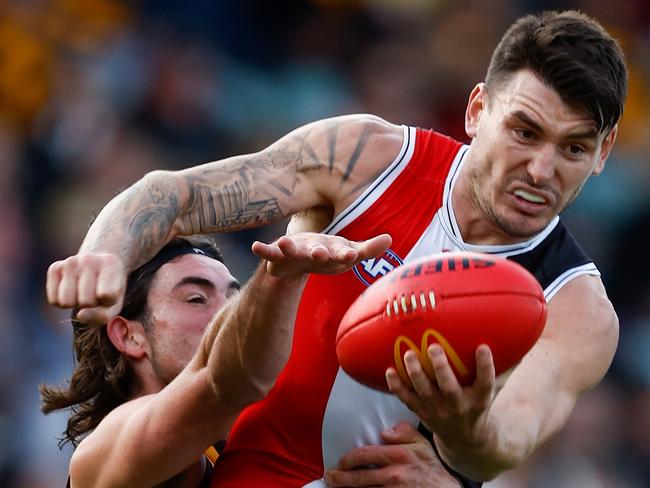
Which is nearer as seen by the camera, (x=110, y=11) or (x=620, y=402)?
(x=620, y=402)

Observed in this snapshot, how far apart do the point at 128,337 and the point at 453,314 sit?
2.31 meters

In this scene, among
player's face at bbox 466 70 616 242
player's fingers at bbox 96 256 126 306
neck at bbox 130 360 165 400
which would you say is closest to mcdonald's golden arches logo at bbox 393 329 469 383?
player's fingers at bbox 96 256 126 306

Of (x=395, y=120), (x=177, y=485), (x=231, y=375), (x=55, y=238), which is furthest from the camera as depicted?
(x=395, y=120)

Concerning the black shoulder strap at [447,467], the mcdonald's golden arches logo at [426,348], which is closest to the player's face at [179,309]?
the black shoulder strap at [447,467]

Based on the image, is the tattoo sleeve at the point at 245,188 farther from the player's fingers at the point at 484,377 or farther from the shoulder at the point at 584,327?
the player's fingers at the point at 484,377

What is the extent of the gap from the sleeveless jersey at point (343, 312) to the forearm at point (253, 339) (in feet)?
0.82

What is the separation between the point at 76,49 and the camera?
31.7 feet

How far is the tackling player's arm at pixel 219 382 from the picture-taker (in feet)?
12.9

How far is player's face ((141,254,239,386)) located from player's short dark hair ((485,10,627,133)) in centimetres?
154

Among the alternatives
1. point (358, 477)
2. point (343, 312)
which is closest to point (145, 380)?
point (343, 312)

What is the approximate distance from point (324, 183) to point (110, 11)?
5691 mm

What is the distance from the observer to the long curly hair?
559cm

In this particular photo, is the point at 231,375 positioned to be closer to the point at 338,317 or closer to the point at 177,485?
the point at 338,317

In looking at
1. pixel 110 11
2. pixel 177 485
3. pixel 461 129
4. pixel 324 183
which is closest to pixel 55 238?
pixel 110 11
